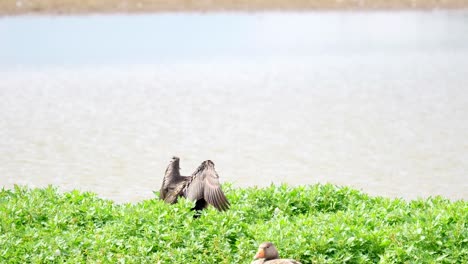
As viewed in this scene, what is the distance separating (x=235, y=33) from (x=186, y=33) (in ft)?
4.50

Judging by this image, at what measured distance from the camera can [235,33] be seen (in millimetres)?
26219

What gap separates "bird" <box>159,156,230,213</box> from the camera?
7.61 m

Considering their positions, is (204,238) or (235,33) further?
(235,33)

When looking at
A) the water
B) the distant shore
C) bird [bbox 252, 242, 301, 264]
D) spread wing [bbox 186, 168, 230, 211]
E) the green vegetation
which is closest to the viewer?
bird [bbox 252, 242, 301, 264]

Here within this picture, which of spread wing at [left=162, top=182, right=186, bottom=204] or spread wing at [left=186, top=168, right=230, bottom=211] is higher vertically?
spread wing at [left=186, top=168, right=230, bottom=211]

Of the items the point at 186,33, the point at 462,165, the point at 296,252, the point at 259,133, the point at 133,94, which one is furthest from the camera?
the point at 186,33


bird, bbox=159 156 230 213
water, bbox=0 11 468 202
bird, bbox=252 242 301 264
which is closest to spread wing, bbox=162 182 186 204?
bird, bbox=159 156 230 213

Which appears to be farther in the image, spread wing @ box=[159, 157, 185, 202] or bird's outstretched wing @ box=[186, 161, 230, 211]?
spread wing @ box=[159, 157, 185, 202]

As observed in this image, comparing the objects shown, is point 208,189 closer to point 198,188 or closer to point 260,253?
point 198,188

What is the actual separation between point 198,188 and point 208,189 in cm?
14

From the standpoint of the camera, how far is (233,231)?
7098mm

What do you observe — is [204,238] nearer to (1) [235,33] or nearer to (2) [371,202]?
(2) [371,202]

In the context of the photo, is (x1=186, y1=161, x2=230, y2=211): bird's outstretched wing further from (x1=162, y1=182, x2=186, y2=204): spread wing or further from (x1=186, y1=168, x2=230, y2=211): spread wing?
(x1=162, y1=182, x2=186, y2=204): spread wing

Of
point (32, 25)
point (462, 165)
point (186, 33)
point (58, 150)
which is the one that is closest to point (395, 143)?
point (462, 165)
